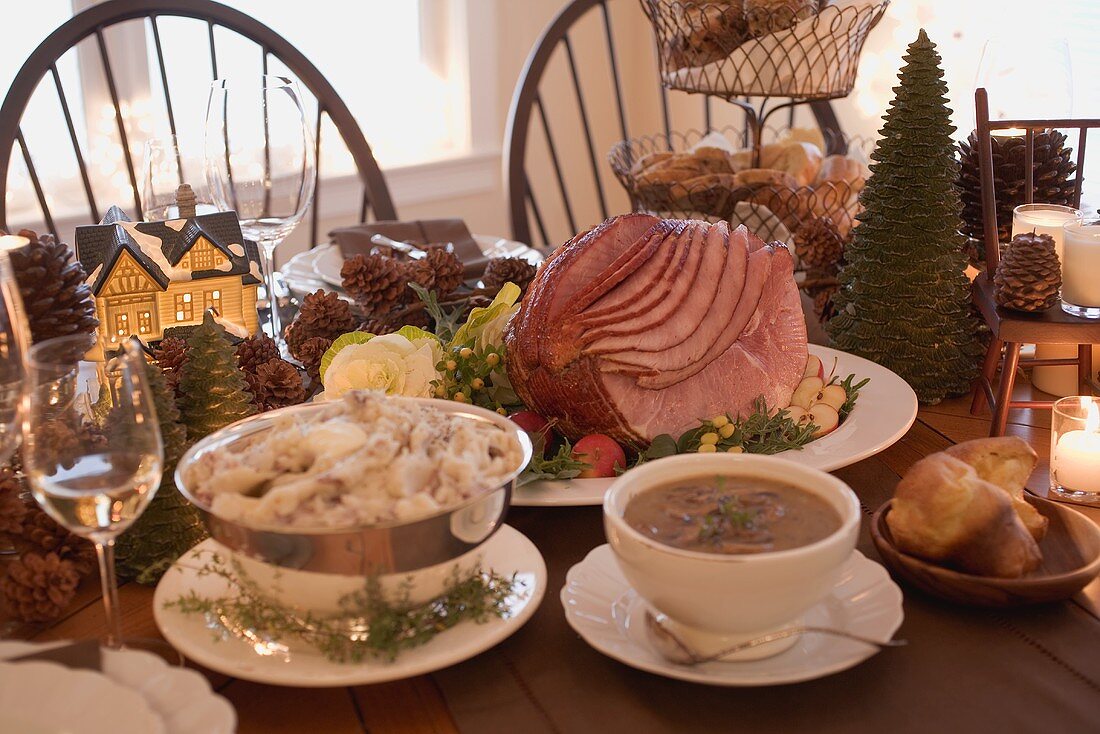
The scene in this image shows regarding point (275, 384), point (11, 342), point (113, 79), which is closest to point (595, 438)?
point (275, 384)

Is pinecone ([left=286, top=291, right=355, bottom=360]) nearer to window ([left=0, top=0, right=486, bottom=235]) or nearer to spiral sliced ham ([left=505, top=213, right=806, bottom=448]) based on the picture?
spiral sliced ham ([left=505, top=213, right=806, bottom=448])

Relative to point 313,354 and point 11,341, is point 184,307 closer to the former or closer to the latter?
point 313,354

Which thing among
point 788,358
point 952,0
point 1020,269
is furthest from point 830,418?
point 952,0

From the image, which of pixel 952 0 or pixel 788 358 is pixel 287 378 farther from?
pixel 952 0

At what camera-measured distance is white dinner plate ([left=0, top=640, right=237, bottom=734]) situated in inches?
28.1

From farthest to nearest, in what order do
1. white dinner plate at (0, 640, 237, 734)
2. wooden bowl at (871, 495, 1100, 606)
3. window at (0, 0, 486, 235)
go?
1. window at (0, 0, 486, 235)
2. wooden bowl at (871, 495, 1100, 606)
3. white dinner plate at (0, 640, 237, 734)

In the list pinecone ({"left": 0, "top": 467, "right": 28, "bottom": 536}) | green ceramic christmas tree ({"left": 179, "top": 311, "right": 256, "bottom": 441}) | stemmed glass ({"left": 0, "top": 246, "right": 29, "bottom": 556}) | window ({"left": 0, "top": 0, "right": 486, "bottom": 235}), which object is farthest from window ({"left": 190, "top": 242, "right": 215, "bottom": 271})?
window ({"left": 0, "top": 0, "right": 486, "bottom": 235})

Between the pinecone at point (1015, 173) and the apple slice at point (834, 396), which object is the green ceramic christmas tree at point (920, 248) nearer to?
the pinecone at point (1015, 173)

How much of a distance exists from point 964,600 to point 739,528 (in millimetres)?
256

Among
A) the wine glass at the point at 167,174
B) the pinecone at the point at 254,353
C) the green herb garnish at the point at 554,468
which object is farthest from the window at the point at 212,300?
the green herb garnish at the point at 554,468

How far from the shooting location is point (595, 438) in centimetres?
119

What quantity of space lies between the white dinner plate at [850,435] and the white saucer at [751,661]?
0.13 meters

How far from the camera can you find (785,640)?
844mm

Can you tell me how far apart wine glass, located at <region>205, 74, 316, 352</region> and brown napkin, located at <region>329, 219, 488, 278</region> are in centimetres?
25
